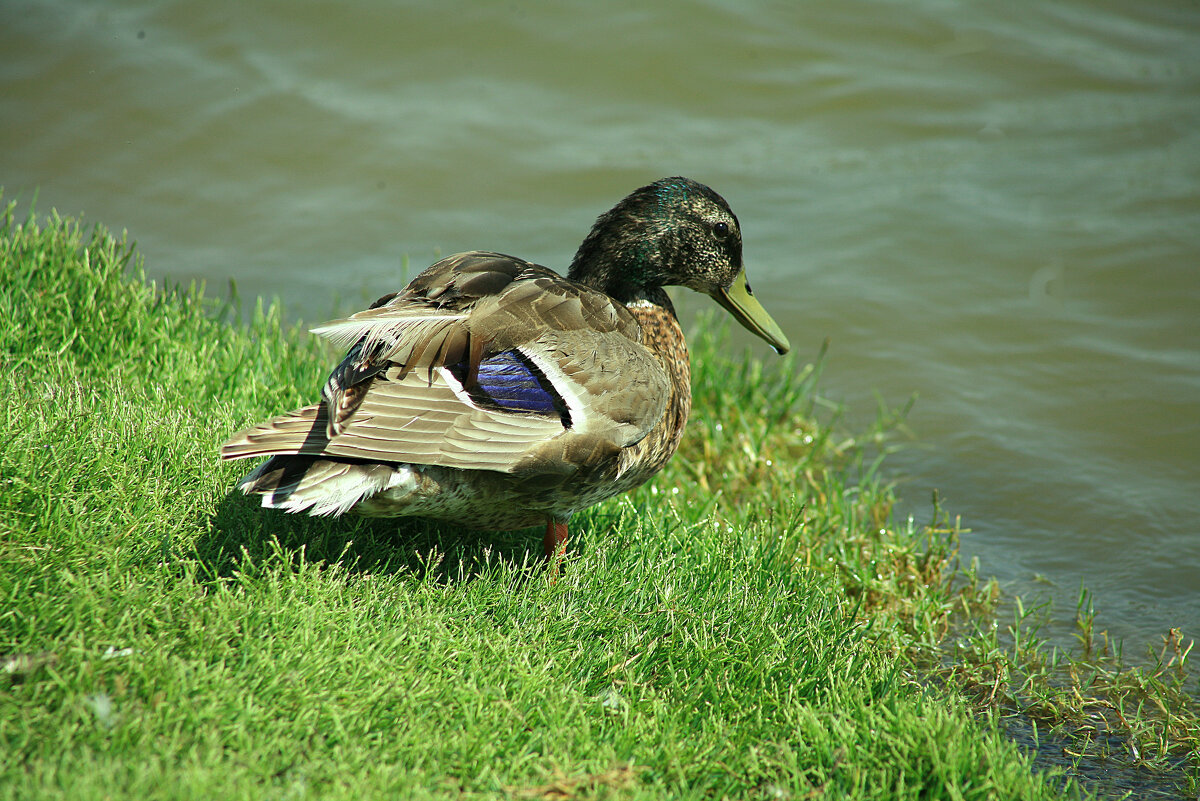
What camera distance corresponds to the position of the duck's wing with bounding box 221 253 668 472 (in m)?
2.76

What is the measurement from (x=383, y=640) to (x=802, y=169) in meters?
6.29

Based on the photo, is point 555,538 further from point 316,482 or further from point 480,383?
point 316,482

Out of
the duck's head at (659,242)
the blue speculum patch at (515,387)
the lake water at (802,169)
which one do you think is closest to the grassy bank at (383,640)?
the blue speculum patch at (515,387)

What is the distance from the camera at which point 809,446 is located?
5.17m

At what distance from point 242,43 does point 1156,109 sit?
24.7ft

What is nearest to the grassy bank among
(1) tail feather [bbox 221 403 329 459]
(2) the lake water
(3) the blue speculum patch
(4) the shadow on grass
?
(4) the shadow on grass

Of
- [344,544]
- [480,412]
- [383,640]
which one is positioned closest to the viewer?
[383,640]

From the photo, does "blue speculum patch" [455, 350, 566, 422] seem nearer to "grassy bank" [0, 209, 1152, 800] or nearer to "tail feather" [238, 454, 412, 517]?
"tail feather" [238, 454, 412, 517]

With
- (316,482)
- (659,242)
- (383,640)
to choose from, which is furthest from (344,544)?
(659,242)

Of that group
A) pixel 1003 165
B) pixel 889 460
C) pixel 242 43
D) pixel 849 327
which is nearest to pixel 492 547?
pixel 889 460

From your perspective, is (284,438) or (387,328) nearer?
(284,438)

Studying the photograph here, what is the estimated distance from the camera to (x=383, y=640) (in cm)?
261

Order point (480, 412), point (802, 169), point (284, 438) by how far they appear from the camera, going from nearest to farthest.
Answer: point (284, 438)
point (480, 412)
point (802, 169)

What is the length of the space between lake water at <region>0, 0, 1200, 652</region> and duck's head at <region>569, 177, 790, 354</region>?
1876 mm
